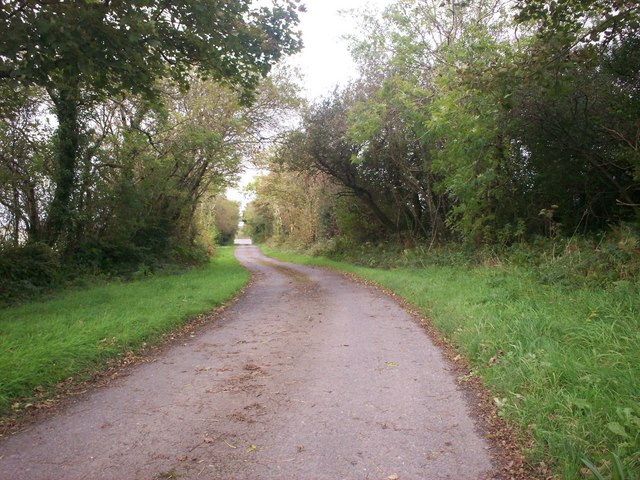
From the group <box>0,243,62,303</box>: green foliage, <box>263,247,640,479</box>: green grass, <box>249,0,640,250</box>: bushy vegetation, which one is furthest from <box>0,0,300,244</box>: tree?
<box>263,247,640,479</box>: green grass

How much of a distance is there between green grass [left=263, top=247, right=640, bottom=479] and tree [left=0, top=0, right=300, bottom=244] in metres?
6.27

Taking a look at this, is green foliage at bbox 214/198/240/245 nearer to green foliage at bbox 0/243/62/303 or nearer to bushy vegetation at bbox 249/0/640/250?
bushy vegetation at bbox 249/0/640/250

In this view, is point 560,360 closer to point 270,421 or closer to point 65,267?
point 270,421

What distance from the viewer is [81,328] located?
7.02 metres

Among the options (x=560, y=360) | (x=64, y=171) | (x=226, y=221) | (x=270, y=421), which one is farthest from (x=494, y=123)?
(x=226, y=221)

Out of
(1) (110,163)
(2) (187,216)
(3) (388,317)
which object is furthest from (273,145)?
(3) (388,317)

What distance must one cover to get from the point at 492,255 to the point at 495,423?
982cm

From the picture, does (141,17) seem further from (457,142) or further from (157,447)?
(457,142)

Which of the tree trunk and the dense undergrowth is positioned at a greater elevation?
the tree trunk

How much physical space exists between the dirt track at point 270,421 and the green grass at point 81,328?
2.13 ft

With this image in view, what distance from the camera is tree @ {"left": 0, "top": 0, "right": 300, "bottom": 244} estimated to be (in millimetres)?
6348

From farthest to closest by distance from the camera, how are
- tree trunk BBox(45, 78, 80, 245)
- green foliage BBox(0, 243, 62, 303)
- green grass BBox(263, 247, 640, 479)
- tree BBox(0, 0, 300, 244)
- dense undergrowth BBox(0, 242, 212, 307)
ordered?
tree trunk BBox(45, 78, 80, 245)
dense undergrowth BBox(0, 242, 212, 307)
green foliage BBox(0, 243, 62, 303)
tree BBox(0, 0, 300, 244)
green grass BBox(263, 247, 640, 479)

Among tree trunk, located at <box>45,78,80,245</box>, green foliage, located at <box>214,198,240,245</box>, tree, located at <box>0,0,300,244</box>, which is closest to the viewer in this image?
tree, located at <box>0,0,300,244</box>

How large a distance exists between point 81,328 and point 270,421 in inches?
168
